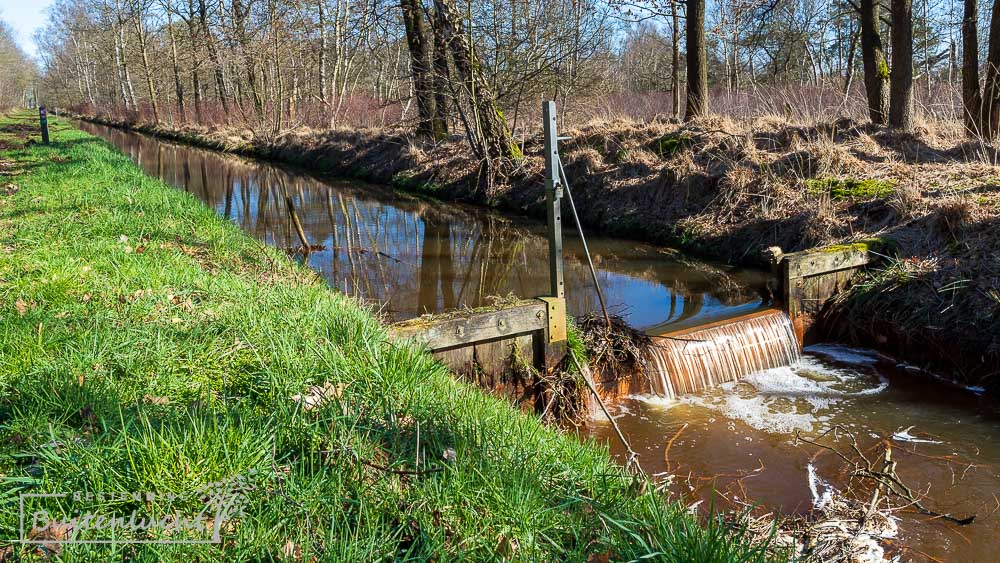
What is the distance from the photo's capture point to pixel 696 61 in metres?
14.6

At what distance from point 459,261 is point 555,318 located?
5036 millimetres

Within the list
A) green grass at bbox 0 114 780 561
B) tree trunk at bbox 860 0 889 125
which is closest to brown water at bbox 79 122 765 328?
green grass at bbox 0 114 780 561

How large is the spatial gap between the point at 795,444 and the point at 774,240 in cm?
502

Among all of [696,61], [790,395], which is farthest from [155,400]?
[696,61]

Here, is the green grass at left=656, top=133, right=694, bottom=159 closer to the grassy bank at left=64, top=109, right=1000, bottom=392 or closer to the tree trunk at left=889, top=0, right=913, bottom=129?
the grassy bank at left=64, top=109, right=1000, bottom=392

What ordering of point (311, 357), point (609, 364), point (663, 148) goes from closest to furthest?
1. point (311, 357)
2. point (609, 364)
3. point (663, 148)

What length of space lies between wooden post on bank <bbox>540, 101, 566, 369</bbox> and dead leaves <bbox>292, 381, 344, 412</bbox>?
7.68ft

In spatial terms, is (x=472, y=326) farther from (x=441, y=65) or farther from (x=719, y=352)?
(x=441, y=65)

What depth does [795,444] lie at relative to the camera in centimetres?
553

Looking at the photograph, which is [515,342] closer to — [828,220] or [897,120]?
[828,220]

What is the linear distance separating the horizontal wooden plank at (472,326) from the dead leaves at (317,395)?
1.23 metres

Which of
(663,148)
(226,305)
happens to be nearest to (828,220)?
(663,148)

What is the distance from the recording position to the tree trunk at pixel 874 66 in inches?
483

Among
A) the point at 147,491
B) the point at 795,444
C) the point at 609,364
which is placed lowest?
the point at 795,444
